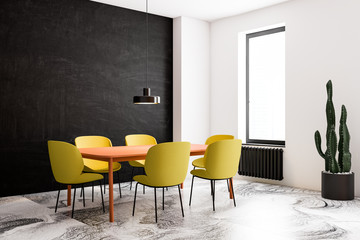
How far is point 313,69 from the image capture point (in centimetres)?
532

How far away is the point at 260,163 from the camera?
19.4 feet

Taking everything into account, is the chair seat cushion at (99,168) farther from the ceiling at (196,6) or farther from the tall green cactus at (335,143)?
the tall green cactus at (335,143)

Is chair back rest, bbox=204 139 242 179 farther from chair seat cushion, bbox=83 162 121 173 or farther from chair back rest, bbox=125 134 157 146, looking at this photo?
chair back rest, bbox=125 134 157 146

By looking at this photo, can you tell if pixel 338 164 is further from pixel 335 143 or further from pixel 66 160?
pixel 66 160

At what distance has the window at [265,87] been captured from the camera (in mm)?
6039

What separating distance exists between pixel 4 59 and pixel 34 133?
1.09 m

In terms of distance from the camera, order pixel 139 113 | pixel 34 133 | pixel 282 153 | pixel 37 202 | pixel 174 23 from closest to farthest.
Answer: pixel 37 202 → pixel 34 133 → pixel 282 153 → pixel 139 113 → pixel 174 23

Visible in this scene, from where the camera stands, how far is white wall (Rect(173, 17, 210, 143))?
21.3 ft

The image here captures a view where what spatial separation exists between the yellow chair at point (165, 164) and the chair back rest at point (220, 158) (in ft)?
1.26

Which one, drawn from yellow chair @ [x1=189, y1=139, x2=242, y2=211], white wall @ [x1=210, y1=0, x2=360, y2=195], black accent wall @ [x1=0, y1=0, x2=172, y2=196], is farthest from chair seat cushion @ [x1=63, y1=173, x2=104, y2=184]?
white wall @ [x1=210, y1=0, x2=360, y2=195]

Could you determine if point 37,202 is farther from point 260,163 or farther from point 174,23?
point 174,23

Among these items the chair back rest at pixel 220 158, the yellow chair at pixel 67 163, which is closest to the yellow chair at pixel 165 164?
the chair back rest at pixel 220 158

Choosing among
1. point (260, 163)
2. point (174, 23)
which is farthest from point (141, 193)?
point (174, 23)

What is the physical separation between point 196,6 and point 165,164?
11.2 ft
